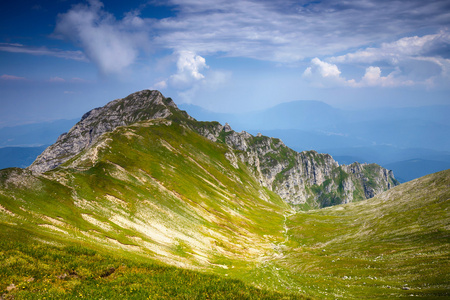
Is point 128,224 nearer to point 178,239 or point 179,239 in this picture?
point 178,239

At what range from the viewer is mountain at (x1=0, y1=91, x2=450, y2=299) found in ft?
69.6

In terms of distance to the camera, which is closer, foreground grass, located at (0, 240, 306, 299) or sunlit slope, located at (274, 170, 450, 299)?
foreground grass, located at (0, 240, 306, 299)

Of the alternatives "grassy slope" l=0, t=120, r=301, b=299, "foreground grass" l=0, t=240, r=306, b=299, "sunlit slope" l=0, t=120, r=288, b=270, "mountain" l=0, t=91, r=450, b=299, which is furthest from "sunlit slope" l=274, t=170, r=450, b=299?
"foreground grass" l=0, t=240, r=306, b=299

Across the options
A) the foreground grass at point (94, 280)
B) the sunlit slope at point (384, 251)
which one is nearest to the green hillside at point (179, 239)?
the foreground grass at point (94, 280)

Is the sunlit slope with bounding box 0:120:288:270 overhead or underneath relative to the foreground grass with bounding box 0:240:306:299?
overhead

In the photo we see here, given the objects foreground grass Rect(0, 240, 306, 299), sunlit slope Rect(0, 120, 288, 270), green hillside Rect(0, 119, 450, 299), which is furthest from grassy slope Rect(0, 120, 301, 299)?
sunlit slope Rect(0, 120, 288, 270)

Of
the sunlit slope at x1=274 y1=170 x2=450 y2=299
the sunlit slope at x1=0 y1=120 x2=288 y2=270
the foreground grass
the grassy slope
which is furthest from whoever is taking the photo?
the sunlit slope at x1=0 y1=120 x2=288 y2=270

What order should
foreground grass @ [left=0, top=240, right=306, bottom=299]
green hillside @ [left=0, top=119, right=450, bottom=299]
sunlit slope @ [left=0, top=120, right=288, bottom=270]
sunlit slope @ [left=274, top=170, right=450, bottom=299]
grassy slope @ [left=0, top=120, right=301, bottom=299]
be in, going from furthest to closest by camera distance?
sunlit slope @ [left=0, top=120, right=288, bottom=270] → sunlit slope @ [left=274, top=170, right=450, bottom=299] → green hillside @ [left=0, top=119, right=450, bottom=299] → grassy slope @ [left=0, top=120, right=301, bottom=299] → foreground grass @ [left=0, top=240, right=306, bottom=299]

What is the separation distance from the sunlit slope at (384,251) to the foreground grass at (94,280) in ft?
114

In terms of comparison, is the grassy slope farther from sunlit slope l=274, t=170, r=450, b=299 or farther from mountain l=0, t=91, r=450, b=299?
sunlit slope l=274, t=170, r=450, b=299

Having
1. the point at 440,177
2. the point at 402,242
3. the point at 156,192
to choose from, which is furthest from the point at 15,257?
the point at 440,177

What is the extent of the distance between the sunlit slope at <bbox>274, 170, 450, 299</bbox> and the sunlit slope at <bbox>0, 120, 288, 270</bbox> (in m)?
19.0

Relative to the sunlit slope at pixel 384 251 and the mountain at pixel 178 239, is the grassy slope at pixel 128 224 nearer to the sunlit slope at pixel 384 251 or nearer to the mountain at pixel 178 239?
the mountain at pixel 178 239

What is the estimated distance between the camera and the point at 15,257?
21141mm
